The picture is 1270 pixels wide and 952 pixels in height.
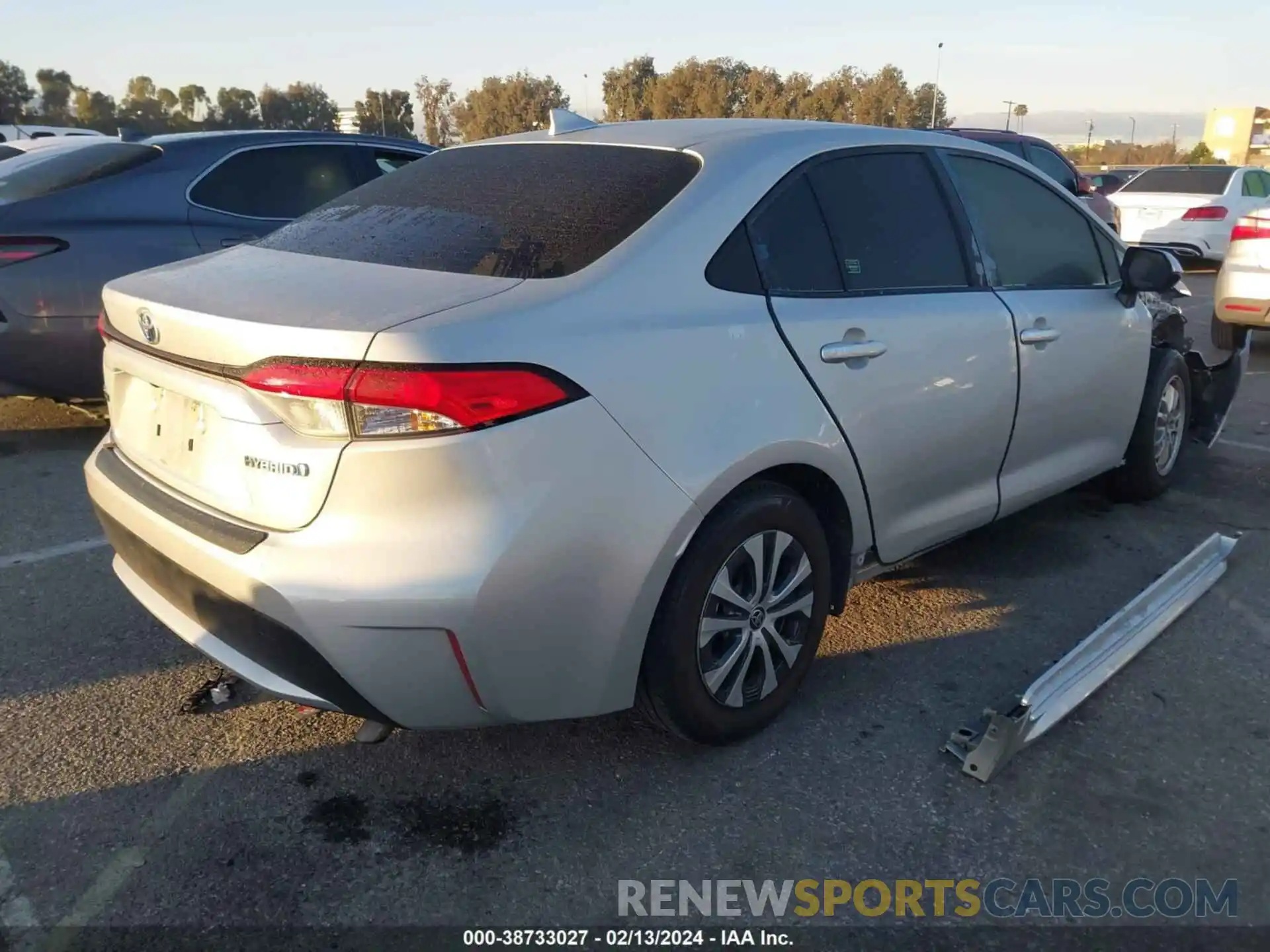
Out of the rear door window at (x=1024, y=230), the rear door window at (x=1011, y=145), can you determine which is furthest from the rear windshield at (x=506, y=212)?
the rear door window at (x=1011, y=145)

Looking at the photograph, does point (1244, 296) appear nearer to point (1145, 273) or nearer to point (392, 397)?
point (1145, 273)

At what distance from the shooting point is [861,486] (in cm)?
294

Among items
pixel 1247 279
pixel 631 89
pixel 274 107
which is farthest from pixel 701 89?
pixel 1247 279

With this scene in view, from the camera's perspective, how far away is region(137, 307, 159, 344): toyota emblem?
2439 millimetres

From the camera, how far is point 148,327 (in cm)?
246

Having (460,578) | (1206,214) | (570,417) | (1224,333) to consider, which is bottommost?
(1224,333)

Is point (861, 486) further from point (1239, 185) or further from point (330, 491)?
point (1239, 185)

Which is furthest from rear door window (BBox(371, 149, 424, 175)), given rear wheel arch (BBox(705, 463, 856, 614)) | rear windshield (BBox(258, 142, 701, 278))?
rear wheel arch (BBox(705, 463, 856, 614))

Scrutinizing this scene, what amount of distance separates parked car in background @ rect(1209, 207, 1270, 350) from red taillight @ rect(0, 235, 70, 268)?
7.48 metres

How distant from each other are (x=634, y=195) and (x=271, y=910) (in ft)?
6.15

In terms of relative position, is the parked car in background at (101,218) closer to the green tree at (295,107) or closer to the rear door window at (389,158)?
the rear door window at (389,158)

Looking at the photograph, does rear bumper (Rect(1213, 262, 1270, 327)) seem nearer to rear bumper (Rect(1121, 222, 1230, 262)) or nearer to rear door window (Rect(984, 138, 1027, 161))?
rear door window (Rect(984, 138, 1027, 161))

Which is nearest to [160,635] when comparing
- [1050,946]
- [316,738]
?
[316,738]
